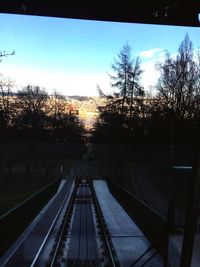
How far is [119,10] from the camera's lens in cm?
814

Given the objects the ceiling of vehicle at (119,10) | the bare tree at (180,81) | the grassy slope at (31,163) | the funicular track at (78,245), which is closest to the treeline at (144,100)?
the bare tree at (180,81)

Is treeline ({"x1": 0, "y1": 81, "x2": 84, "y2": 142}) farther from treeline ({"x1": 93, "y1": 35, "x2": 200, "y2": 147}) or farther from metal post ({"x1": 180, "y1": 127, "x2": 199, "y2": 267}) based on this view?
metal post ({"x1": 180, "y1": 127, "x2": 199, "y2": 267})

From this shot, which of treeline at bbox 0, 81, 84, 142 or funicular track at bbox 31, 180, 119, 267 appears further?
treeline at bbox 0, 81, 84, 142

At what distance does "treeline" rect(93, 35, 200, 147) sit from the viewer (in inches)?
1847

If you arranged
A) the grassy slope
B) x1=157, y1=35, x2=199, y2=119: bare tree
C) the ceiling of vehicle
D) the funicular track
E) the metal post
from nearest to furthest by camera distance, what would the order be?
1. the metal post
2. the ceiling of vehicle
3. the funicular track
4. x1=157, y1=35, x2=199, y2=119: bare tree
5. the grassy slope

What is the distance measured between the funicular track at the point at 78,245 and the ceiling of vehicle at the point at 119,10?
26.9 ft

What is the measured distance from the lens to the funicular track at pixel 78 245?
1504 cm

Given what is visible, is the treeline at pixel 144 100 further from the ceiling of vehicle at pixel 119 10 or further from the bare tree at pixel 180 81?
the ceiling of vehicle at pixel 119 10

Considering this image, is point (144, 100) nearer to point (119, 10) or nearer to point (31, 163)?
point (31, 163)

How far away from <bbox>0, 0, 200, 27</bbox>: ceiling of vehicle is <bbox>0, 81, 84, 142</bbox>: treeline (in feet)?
131

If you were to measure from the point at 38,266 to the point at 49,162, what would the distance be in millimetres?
49206

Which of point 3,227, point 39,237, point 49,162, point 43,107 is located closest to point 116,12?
Result: point 3,227

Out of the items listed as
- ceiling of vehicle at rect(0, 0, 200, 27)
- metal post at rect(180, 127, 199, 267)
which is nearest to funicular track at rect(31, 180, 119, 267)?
ceiling of vehicle at rect(0, 0, 200, 27)

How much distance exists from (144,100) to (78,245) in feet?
121
